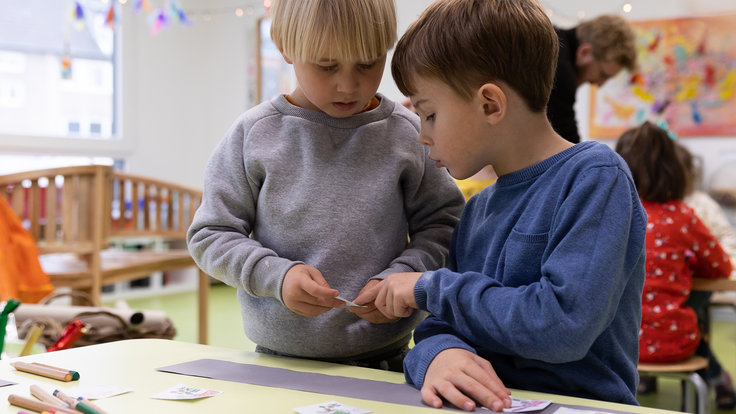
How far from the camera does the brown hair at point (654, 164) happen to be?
230 centimetres

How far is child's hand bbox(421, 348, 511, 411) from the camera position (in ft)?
2.43

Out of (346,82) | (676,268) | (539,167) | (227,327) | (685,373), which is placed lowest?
(227,327)

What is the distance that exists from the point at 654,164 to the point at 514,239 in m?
1.64

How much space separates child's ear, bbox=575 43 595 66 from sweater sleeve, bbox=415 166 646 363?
6.22ft

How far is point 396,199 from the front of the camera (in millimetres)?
1055

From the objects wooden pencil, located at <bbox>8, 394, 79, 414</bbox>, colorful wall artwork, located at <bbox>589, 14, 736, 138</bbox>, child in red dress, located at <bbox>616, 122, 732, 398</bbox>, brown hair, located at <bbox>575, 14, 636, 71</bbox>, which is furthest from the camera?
colorful wall artwork, located at <bbox>589, 14, 736, 138</bbox>

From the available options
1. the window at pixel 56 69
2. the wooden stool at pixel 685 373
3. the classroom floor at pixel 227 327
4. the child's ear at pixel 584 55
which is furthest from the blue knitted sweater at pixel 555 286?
the window at pixel 56 69

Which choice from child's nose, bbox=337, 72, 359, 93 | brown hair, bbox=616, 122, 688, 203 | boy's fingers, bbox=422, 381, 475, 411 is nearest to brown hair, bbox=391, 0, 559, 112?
child's nose, bbox=337, 72, 359, 93

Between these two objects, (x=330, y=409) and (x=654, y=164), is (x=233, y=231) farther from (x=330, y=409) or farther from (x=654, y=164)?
(x=654, y=164)

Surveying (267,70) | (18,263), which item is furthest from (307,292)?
(267,70)

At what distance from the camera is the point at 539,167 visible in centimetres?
88

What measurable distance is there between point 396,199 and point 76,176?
5.86ft

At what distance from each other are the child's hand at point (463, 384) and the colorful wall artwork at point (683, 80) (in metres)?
4.30

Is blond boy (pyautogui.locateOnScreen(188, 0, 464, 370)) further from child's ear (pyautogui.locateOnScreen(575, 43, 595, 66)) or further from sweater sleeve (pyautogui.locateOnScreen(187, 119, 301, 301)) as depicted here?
child's ear (pyautogui.locateOnScreen(575, 43, 595, 66))
